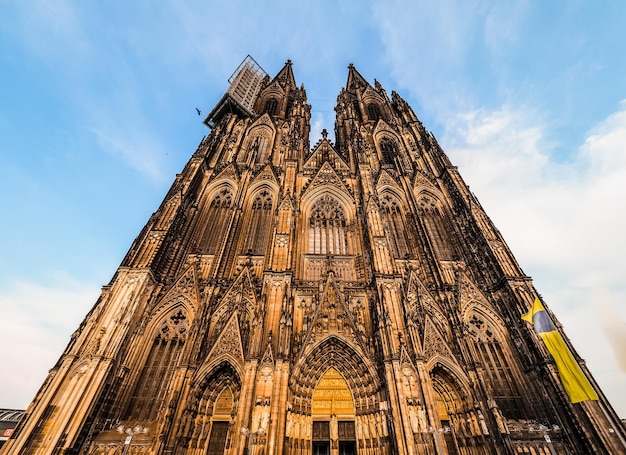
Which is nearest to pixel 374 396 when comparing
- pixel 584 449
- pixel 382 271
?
pixel 382 271

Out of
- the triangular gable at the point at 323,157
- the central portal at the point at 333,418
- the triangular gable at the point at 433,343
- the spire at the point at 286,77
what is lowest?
the central portal at the point at 333,418

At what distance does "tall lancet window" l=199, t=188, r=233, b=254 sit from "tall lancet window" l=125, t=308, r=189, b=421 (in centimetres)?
437

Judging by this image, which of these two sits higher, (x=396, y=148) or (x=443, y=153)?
(x=396, y=148)

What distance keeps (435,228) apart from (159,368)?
1763 cm

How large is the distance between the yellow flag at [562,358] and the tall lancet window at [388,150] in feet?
50.1

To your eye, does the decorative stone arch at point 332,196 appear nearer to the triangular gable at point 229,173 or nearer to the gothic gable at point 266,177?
the gothic gable at point 266,177

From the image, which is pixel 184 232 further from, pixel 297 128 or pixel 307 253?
pixel 297 128

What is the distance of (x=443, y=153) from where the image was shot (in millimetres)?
24562

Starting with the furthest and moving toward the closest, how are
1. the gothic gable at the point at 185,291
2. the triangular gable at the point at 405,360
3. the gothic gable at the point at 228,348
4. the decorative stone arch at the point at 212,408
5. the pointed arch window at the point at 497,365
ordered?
the gothic gable at the point at 185,291 → the pointed arch window at the point at 497,365 → the gothic gable at the point at 228,348 → the triangular gable at the point at 405,360 → the decorative stone arch at the point at 212,408

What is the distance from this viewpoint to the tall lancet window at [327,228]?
60.7 ft

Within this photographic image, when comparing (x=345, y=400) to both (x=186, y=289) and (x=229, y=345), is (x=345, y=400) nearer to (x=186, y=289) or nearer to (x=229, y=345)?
(x=229, y=345)

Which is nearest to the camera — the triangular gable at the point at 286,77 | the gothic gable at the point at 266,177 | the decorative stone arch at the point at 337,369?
the decorative stone arch at the point at 337,369

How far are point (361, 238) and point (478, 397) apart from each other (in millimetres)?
9475

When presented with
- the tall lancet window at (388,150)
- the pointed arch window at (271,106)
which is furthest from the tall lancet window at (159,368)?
the pointed arch window at (271,106)
